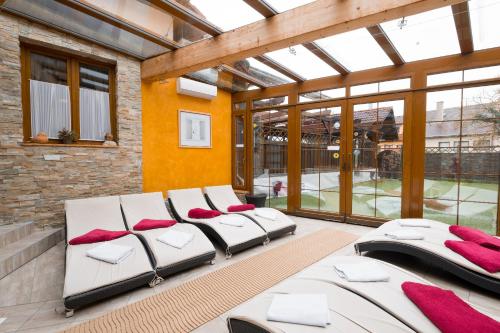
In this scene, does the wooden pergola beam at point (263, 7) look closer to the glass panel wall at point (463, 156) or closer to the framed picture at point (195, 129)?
the framed picture at point (195, 129)

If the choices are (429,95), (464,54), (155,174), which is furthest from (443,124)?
(155,174)

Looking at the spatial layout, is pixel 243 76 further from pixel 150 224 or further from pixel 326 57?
pixel 150 224

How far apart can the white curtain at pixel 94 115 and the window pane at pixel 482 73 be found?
6011 mm

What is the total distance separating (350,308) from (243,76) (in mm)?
4818

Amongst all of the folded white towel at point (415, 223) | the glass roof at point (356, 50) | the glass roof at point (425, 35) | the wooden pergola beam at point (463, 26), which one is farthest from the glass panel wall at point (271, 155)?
the wooden pergola beam at point (463, 26)

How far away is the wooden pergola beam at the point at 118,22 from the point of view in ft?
10.5

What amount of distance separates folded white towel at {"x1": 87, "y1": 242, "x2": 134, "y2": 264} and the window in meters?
2.27

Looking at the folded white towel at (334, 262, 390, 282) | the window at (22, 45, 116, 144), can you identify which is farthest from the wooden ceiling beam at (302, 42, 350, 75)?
the window at (22, 45, 116, 144)

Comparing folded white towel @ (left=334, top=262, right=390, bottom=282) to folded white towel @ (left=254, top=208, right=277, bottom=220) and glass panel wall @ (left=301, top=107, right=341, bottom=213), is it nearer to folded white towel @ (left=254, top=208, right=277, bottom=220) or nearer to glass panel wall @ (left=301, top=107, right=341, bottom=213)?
folded white towel @ (left=254, top=208, right=277, bottom=220)

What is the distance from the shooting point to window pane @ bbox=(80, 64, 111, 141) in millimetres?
4375

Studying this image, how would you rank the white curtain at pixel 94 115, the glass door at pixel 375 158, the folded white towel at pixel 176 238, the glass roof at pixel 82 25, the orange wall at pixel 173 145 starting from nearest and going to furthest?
1. the folded white towel at pixel 176 238
2. the glass roof at pixel 82 25
3. the white curtain at pixel 94 115
4. the glass door at pixel 375 158
5. the orange wall at pixel 173 145

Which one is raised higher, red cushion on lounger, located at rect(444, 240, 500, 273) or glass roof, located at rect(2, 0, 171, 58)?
glass roof, located at rect(2, 0, 171, 58)

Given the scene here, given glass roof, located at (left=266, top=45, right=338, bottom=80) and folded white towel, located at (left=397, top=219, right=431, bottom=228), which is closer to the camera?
folded white towel, located at (left=397, top=219, right=431, bottom=228)

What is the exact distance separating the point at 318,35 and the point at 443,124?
2847 mm
